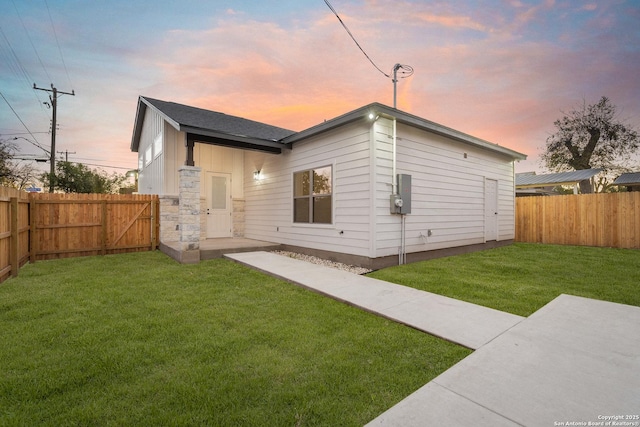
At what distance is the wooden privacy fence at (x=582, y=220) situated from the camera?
8250mm

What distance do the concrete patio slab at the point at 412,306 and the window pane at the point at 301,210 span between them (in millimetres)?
2198

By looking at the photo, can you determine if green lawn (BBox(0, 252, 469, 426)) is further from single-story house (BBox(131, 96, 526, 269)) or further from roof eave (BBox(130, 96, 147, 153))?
roof eave (BBox(130, 96, 147, 153))

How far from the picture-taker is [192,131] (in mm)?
6355

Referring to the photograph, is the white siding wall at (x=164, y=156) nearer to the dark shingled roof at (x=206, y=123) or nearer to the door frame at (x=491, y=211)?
the dark shingled roof at (x=206, y=123)

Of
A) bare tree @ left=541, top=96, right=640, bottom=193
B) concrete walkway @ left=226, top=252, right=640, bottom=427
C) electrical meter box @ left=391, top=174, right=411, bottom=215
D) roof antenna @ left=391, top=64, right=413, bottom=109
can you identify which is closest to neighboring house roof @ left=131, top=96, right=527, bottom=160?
electrical meter box @ left=391, top=174, right=411, bottom=215

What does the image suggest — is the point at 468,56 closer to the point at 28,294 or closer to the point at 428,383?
the point at 428,383

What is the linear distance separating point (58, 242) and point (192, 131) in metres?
4.67

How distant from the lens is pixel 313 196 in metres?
7.04

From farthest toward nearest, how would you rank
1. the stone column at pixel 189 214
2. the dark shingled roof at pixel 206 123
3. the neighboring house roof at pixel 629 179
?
the neighboring house roof at pixel 629 179 < the dark shingled roof at pixel 206 123 < the stone column at pixel 189 214

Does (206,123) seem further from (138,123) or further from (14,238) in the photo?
(138,123)

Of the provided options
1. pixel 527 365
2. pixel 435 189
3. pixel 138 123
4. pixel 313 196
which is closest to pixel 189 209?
pixel 313 196

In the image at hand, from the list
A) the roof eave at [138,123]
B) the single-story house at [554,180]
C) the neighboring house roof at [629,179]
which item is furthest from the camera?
the single-story house at [554,180]

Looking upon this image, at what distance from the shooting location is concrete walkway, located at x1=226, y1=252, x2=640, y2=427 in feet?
5.06

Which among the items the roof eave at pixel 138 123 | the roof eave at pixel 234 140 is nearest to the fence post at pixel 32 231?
the roof eave at pixel 234 140
